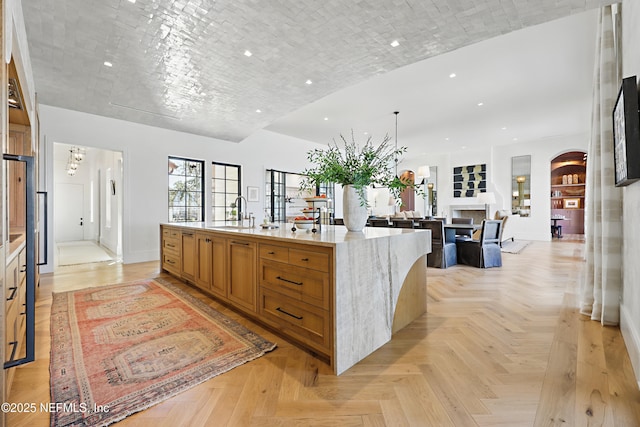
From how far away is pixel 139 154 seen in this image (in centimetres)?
591

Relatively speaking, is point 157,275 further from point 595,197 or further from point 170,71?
point 595,197

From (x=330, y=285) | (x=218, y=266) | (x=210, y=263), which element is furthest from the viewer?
(x=210, y=263)

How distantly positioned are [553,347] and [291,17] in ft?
11.7

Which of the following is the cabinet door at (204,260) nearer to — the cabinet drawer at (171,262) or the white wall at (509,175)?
the cabinet drawer at (171,262)

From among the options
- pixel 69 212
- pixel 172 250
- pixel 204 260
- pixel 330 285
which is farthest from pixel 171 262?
pixel 69 212

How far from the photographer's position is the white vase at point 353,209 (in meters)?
2.45

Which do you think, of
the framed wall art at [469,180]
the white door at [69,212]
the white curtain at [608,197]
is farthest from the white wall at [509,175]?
the white door at [69,212]

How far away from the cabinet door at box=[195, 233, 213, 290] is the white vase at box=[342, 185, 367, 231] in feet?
5.13

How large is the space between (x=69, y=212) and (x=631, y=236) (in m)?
13.2

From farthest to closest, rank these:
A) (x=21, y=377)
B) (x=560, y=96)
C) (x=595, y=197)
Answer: (x=560, y=96) < (x=595, y=197) < (x=21, y=377)

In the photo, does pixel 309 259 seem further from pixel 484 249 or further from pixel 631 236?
pixel 484 249

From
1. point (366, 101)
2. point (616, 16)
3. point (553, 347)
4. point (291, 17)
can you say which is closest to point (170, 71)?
point (291, 17)

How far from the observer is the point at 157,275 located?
4.50 m

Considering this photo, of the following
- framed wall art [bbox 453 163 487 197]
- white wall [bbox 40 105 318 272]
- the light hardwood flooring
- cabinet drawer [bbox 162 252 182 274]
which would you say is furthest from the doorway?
framed wall art [bbox 453 163 487 197]
